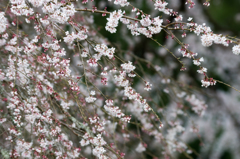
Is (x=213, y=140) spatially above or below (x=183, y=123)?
above

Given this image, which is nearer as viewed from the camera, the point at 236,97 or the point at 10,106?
the point at 10,106

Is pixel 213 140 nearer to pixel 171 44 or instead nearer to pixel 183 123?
pixel 183 123

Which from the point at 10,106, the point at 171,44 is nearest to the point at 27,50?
the point at 10,106

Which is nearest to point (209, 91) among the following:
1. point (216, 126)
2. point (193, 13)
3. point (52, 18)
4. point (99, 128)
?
point (216, 126)

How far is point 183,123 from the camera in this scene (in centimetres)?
411

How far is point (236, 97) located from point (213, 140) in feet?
2.91

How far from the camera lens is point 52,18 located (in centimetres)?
157

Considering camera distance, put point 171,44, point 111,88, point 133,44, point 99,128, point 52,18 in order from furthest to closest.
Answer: point 171,44
point 133,44
point 111,88
point 99,128
point 52,18

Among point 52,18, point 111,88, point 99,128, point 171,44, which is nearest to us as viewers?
point 52,18

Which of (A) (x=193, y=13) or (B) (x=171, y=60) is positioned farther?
(A) (x=193, y=13)

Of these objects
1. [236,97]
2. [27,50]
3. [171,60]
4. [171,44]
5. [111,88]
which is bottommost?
[27,50]

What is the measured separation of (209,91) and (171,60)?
2.61ft

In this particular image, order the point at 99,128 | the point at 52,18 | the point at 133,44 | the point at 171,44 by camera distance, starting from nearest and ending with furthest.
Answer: the point at 52,18, the point at 99,128, the point at 133,44, the point at 171,44

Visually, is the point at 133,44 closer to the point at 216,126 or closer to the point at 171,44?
the point at 171,44
